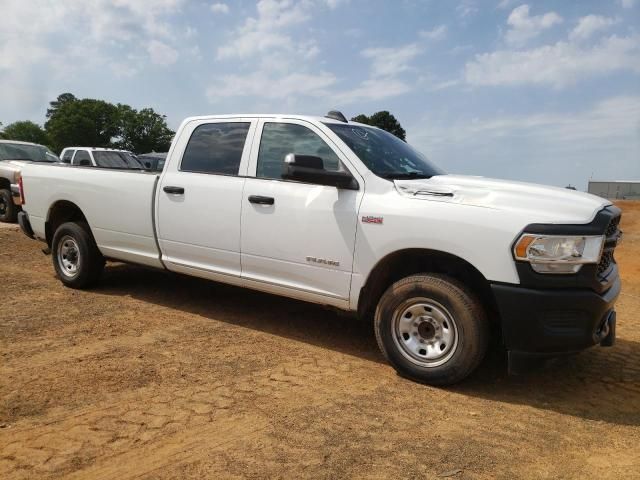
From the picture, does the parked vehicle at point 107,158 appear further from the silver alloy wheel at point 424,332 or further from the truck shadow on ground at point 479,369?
the silver alloy wheel at point 424,332

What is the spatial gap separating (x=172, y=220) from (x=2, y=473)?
2.90 metres

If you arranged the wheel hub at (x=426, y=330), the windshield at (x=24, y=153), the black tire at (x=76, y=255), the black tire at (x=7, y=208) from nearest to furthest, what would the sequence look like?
the wheel hub at (x=426, y=330) → the black tire at (x=76, y=255) → the black tire at (x=7, y=208) → the windshield at (x=24, y=153)

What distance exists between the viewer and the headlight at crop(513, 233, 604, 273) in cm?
338

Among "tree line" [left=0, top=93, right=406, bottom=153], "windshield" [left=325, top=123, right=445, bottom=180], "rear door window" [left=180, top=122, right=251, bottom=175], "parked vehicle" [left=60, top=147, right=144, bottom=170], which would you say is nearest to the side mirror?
"windshield" [left=325, top=123, right=445, bottom=180]

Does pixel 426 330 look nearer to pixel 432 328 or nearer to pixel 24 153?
pixel 432 328

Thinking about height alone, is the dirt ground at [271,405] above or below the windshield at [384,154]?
below

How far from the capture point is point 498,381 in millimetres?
4043

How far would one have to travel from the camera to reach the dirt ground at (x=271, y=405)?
2795mm

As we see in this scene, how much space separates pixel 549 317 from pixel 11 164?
1185 cm

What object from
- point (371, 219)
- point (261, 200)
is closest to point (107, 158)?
point (261, 200)

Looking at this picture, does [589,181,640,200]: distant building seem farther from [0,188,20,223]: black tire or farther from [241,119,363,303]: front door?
[241,119,363,303]: front door

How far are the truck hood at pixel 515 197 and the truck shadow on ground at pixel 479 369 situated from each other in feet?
3.84

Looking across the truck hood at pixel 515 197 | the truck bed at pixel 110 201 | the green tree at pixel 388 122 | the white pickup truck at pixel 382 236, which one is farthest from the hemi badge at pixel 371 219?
the green tree at pixel 388 122

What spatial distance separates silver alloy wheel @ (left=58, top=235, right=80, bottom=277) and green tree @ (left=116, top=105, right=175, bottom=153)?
199 ft
